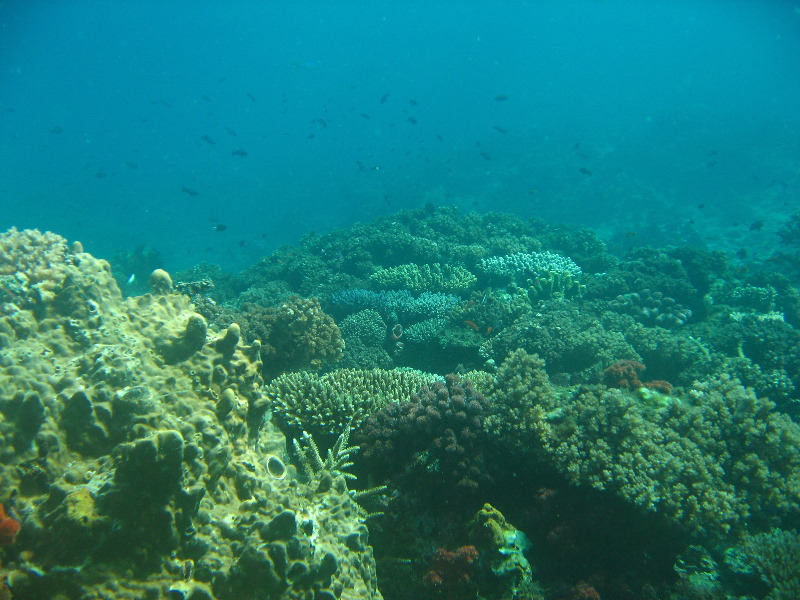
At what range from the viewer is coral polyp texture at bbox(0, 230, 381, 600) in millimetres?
2719

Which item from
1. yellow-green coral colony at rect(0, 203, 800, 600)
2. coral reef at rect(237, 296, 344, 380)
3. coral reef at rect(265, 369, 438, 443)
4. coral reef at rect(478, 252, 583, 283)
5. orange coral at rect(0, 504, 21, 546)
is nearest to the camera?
orange coral at rect(0, 504, 21, 546)

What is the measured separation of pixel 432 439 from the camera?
503 cm

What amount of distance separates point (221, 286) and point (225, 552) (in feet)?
49.6

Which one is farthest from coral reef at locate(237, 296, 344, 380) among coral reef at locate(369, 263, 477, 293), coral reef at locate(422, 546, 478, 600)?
coral reef at locate(369, 263, 477, 293)

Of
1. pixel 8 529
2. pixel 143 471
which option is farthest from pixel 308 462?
pixel 8 529

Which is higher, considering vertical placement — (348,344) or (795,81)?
(795,81)

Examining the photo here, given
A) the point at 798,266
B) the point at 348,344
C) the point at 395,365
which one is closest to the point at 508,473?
the point at 395,365

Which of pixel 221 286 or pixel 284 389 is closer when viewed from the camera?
pixel 284 389

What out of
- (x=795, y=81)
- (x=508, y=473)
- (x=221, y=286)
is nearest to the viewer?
(x=508, y=473)

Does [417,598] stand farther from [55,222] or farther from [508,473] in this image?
[55,222]

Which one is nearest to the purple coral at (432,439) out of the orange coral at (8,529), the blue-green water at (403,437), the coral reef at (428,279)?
the blue-green water at (403,437)

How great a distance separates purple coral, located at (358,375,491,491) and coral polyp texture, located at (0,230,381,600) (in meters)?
0.89

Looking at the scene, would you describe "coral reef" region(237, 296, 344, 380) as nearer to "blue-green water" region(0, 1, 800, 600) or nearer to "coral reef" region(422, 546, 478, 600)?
"blue-green water" region(0, 1, 800, 600)

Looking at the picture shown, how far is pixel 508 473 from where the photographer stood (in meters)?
5.03
